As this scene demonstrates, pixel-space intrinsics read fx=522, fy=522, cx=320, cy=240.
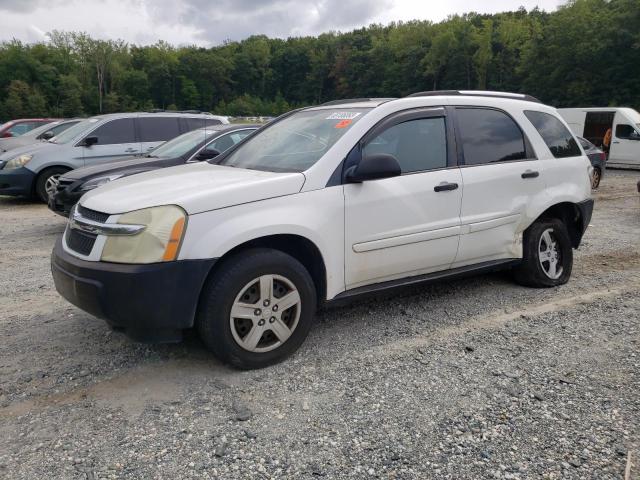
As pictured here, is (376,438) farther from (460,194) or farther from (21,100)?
(21,100)

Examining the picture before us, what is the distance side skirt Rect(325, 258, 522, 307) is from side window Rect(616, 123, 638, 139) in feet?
52.9

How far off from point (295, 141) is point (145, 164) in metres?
4.11

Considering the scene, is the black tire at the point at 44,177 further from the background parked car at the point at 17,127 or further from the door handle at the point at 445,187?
the door handle at the point at 445,187

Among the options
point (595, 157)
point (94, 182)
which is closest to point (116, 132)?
point (94, 182)

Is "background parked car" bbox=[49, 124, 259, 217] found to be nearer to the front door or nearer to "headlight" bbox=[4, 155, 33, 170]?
"headlight" bbox=[4, 155, 33, 170]

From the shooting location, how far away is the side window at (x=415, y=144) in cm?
389

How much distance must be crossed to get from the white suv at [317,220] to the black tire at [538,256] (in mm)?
13

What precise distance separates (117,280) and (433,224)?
230 centimetres

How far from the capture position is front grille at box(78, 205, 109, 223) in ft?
10.5

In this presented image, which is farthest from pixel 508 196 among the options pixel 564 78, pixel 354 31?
pixel 354 31

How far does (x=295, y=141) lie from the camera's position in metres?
4.09

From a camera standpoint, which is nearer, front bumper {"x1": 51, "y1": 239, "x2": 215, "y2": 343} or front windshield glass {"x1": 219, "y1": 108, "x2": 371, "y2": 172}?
front bumper {"x1": 51, "y1": 239, "x2": 215, "y2": 343}

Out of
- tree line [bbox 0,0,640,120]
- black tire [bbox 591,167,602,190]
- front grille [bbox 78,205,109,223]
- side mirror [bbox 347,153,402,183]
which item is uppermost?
tree line [bbox 0,0,640,120]

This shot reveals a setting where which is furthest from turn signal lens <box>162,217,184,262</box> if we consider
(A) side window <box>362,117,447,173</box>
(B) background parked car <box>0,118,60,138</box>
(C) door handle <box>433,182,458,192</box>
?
(B) background parked car <box>0,118,60,138</box>
